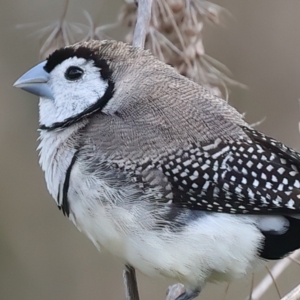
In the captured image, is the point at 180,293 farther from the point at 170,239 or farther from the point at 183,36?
the point at 183,36

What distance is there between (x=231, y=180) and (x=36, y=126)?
2276 millimetres

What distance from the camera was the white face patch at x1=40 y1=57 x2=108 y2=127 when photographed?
9.09 ft

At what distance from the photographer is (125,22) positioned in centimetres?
315

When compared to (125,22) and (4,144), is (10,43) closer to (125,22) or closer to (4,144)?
(4,144)

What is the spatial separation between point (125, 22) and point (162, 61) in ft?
0.85

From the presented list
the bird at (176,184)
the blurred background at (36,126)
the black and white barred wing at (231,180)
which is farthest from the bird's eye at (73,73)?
the blurred background at (36,126)

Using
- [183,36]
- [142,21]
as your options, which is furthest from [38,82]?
[183,36]

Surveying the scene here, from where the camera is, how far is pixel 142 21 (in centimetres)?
301

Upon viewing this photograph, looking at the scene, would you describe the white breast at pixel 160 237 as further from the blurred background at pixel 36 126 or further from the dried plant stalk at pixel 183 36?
the blurred background at pixel 36 126

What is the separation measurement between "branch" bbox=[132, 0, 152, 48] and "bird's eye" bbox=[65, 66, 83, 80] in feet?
1.03

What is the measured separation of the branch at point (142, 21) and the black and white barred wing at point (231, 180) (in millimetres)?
635

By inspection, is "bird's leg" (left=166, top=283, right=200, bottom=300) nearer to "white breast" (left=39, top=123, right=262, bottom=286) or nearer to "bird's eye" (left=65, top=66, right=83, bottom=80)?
"white breast" (left=39, top=123, right=262, bottom=286)

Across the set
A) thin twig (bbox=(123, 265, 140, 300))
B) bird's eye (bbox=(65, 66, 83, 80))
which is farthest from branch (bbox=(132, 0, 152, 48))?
thin twig (bbox=(123, 265, 140, 300))

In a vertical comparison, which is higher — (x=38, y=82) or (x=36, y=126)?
(x=38, y=82)
